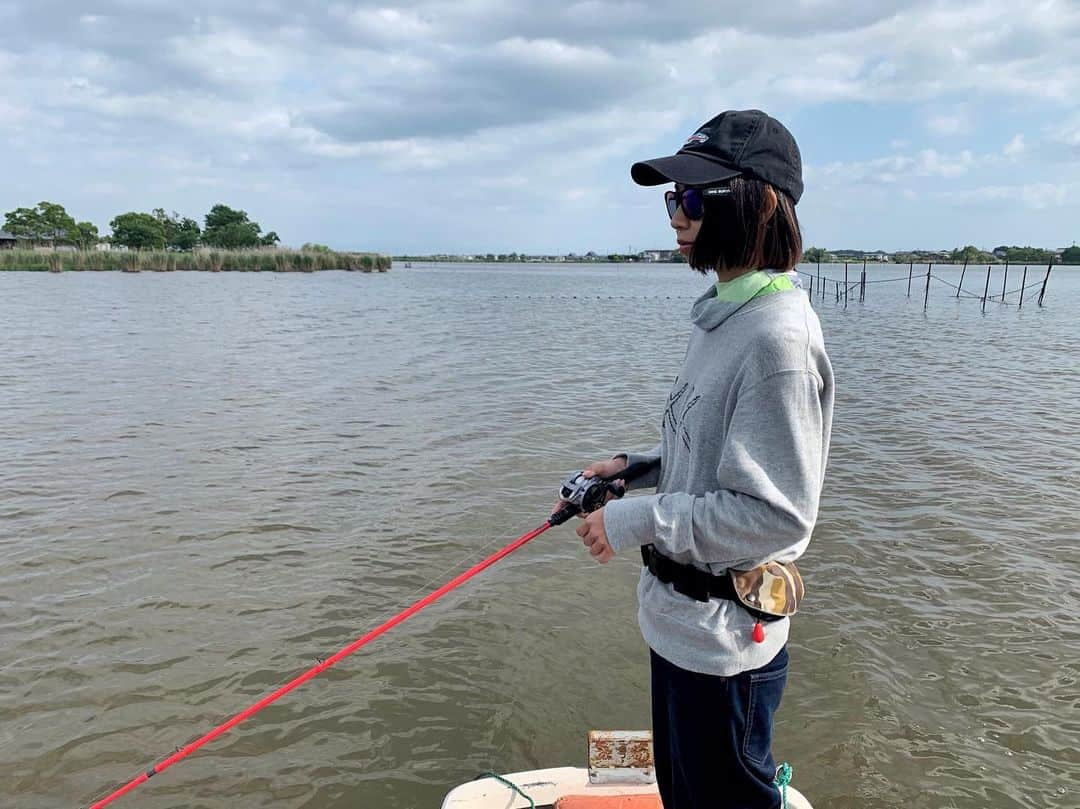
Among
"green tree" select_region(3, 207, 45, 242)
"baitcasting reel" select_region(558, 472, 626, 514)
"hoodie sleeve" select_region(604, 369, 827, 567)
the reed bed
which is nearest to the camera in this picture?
"hoodie sleeve" select_region(604, 369, 827, 567)

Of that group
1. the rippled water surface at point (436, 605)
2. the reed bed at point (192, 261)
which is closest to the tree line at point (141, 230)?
the reed bed at point (192, 261)

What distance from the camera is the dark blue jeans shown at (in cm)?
197

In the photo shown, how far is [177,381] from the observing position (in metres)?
14.4

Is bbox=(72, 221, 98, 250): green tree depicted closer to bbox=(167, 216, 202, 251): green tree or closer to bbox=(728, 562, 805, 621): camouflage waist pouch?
bbox=(167, 216, 202, 251): green tree

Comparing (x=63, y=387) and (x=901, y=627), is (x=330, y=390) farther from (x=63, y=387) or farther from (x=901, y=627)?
(x=901, y=627)

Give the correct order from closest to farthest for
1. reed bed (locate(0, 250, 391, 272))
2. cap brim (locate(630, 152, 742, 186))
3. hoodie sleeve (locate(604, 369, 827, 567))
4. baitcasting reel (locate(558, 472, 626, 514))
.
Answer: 1. hoodie sleeve (locate(604, 369, 827, 567))
2. cap brim (locate(630, 152, 742, 186))
3. baitcasting reel (locate(558, 472, 626, 514))
4. reed bed (locate(0, 250, 391, 272))

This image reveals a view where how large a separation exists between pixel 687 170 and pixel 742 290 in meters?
0.36

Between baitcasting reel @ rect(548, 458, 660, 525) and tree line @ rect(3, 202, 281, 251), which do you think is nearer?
baitcasting reel @ rect(548, 458, 660, 525)

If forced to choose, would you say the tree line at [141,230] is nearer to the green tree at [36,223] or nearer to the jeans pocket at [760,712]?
the green tree at [36,223]

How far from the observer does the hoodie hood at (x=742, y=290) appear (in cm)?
193

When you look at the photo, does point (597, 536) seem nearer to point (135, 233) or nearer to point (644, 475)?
point (644, 475)

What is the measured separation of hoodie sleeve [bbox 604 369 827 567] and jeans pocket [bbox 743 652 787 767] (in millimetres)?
375

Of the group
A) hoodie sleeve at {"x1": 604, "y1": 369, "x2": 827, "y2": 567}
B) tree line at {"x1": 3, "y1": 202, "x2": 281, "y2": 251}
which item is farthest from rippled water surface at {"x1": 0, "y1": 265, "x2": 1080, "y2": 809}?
tree line at {"x1": 3, "y1": 202, "x2": 281, "y2": 251}

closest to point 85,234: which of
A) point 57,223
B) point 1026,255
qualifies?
point 57,223
